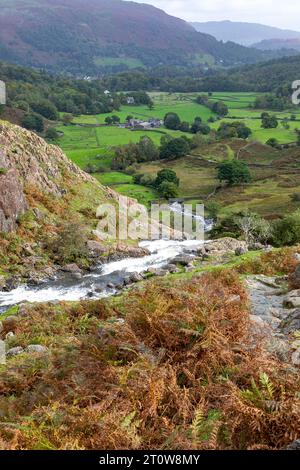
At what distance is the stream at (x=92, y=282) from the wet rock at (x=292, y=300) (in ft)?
53.4

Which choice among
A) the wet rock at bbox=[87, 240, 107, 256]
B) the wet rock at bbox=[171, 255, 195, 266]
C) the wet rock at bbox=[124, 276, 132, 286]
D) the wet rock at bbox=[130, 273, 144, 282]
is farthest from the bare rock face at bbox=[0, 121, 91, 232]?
the wet rock at bbox=[171, 255, 195, 266]

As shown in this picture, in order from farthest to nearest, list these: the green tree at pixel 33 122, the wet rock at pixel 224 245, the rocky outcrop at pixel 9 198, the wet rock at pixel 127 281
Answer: the green tree at pixel 33 122 → the wet rock at pixel 224 245 → the rocky outcrop at pixel 9 198 → the wet rock at pixel 127 281

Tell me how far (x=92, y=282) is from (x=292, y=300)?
21.1 m

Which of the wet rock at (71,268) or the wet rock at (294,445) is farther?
the wet rock at (71,268)

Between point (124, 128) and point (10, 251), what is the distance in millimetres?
125609

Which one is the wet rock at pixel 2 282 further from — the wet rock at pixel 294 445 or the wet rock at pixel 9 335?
the wet rock at pixel 294 445

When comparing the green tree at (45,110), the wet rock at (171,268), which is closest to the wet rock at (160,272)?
the wet rock at (171,268)

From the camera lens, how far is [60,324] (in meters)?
16.8

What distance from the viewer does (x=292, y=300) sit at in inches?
509

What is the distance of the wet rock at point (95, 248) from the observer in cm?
3844

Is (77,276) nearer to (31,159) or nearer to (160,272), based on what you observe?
(160,272)

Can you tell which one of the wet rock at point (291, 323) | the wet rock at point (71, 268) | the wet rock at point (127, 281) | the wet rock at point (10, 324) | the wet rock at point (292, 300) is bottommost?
the wet rock at point (71, 268)

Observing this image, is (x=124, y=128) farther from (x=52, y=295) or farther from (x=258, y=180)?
(x=52, y=295)

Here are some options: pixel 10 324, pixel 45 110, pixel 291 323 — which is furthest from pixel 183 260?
pixel 45 110
